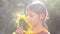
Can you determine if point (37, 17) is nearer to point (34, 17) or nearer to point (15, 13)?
point (34, 17)

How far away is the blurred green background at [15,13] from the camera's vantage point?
1.35 metres

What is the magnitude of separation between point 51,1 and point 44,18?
0.21 metres

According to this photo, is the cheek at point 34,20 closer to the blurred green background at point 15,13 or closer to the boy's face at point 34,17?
the boy's face at point 34,17

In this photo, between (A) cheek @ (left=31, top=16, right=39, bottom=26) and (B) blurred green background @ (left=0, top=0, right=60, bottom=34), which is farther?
(B) blurred green background @ (left=0, top=0, right=60, bottom=34)

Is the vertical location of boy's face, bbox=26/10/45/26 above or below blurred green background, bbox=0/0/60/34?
below

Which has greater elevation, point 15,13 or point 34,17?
point 15,13

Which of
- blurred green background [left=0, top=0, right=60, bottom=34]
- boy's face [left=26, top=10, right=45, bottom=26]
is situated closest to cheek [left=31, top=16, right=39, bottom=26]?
boy's face [left=26, top=10, right=45, bottom=26]

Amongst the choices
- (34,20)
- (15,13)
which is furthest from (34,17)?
(15,13)

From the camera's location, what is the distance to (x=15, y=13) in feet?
4.45

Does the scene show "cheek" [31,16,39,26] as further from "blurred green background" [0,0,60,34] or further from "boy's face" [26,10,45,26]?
"blurred green background" [0,0,60,34]

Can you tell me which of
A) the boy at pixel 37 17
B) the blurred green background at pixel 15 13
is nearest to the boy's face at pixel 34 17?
the boy at pixel 37 17

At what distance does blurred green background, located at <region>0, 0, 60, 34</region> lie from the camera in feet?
4.42

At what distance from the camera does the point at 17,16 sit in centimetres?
133

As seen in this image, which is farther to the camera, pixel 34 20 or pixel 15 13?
pixel 15 13
